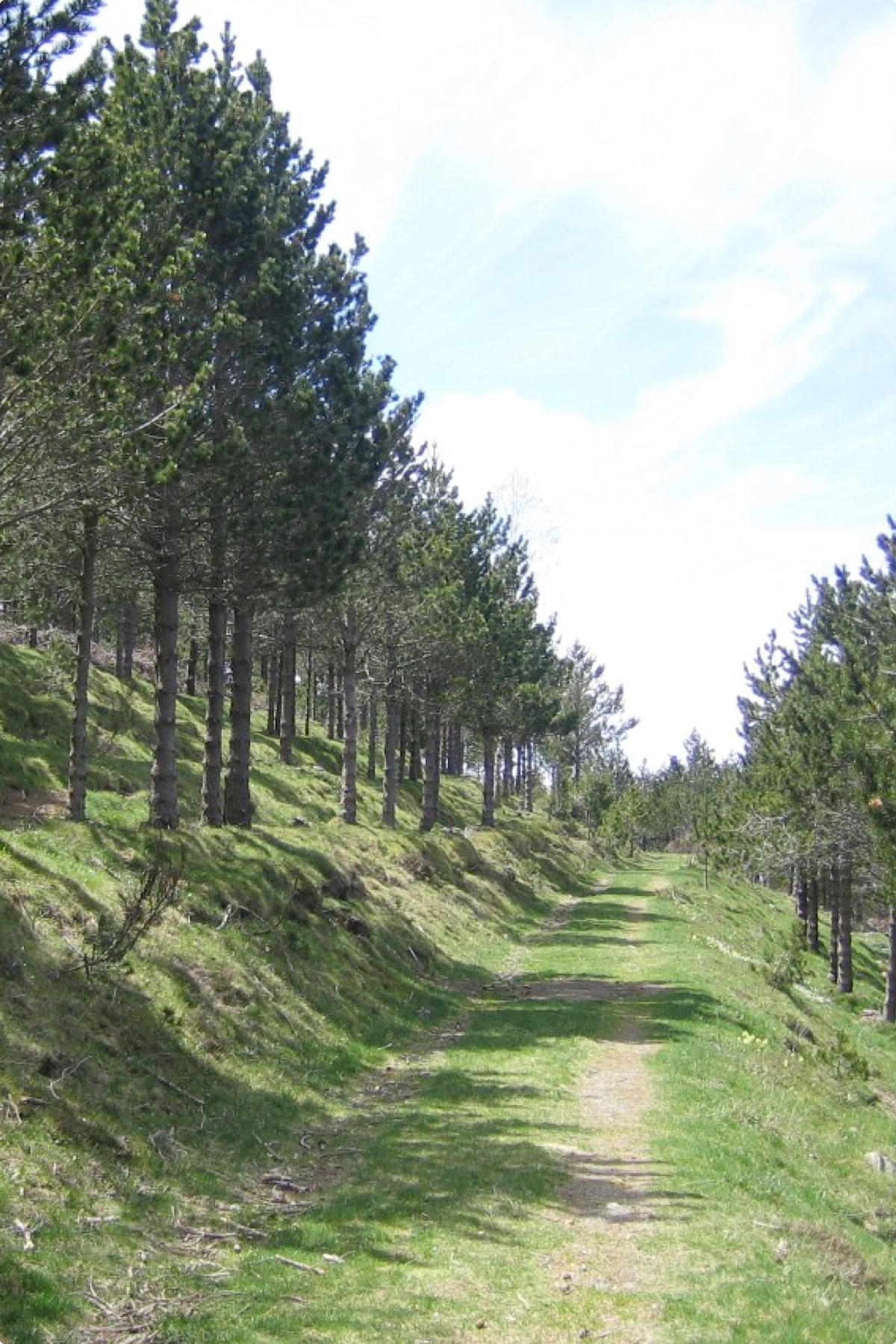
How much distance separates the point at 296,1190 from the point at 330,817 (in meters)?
24.2

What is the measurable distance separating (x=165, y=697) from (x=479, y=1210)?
1254 cm

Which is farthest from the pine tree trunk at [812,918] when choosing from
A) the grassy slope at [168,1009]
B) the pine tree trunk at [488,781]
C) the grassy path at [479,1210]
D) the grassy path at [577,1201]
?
the grassy path at [479,1210]

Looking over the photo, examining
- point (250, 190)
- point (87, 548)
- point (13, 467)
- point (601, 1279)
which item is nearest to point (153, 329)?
point (13, 467)

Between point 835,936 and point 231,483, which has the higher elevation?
point 231,483

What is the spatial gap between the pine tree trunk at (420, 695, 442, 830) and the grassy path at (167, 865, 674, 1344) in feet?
69.2

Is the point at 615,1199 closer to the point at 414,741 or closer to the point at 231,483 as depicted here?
the point at 231,483

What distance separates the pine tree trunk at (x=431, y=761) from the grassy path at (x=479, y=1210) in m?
21.1

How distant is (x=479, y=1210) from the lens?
414 inches

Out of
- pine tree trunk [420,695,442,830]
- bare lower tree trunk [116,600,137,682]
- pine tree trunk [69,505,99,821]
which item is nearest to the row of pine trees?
pine tree trunk [69,505,99,821]

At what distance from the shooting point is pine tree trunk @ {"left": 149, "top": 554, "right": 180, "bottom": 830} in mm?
20078

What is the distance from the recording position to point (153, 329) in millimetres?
12672

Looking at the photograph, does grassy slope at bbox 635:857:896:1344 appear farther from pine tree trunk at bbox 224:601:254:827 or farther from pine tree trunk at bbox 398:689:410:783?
pine tree trunk at bbox 398:689:410:783

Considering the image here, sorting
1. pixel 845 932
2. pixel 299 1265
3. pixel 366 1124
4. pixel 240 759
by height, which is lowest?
pixel 845 932

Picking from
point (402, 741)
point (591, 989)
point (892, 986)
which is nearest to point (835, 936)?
point (892, 986)
